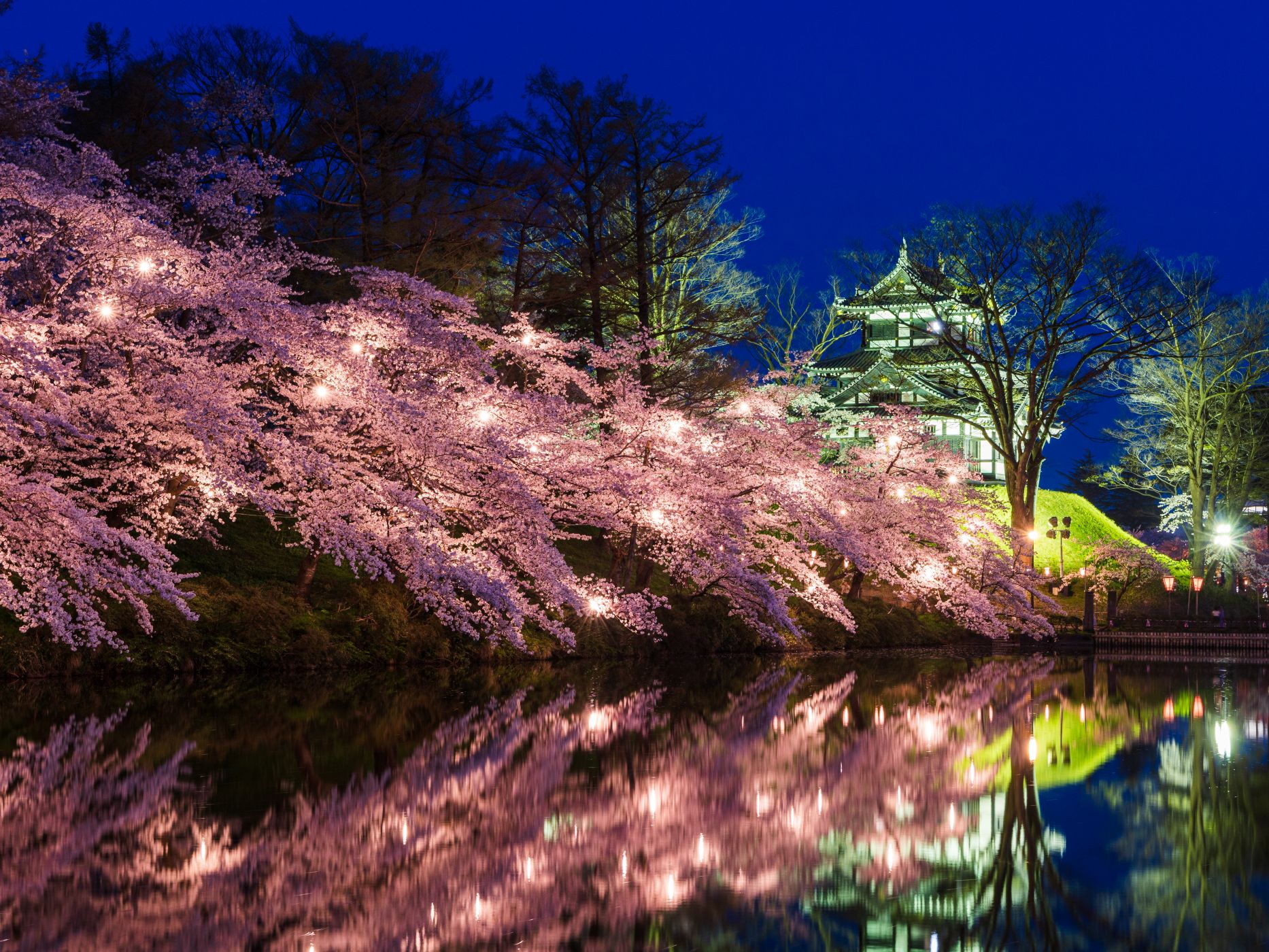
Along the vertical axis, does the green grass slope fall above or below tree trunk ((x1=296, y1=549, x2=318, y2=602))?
above

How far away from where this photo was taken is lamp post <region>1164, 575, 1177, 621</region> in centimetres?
4150

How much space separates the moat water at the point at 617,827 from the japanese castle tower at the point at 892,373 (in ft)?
118

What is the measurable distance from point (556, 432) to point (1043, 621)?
18.5m

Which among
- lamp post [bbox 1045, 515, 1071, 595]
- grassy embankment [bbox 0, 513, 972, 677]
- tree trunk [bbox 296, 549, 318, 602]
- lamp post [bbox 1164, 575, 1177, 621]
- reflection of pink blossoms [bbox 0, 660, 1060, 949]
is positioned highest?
lamp post [bbox 1045, 515, 1071, 595]

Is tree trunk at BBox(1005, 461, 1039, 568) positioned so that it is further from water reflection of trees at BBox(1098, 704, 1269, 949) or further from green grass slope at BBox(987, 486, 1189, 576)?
water reflection of trees at BBox(1098, 704, 1269, 949)

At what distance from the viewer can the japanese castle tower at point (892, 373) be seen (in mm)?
51219

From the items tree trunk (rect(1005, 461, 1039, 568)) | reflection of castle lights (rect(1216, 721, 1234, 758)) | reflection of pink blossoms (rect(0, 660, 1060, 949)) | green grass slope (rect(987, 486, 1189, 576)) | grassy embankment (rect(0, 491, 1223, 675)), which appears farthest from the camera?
green grass slope (rect(987, 486, 1189, 576))

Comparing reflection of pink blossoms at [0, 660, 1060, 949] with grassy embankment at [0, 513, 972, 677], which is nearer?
reflection of pink blossoms at [0, 660, 1060, 949]

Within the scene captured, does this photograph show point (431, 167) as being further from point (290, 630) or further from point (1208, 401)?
point (1208, 401)

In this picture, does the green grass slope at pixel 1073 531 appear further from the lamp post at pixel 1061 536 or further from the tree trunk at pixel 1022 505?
the tree trunk at pixel 1022 505

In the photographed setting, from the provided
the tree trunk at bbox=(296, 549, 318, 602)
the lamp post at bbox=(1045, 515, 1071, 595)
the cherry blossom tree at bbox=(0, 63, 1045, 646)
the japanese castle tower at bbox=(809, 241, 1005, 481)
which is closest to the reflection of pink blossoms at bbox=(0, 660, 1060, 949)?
the cherry blossom tree at bbox=(0, 63, 1045, 646)

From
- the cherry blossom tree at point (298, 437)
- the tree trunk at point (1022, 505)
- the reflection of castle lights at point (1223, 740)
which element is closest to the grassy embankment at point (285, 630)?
the cherry blossom tree at point (298, 437)

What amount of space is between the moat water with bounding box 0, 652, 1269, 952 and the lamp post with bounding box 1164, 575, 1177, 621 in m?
27.2

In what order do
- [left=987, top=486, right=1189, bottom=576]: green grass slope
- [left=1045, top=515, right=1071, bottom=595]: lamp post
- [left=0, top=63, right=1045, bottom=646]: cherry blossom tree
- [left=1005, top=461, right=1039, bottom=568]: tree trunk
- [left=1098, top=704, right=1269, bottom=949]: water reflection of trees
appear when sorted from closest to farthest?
[left=1098, top=704, right=1269, bottom=949]: water reflection of trees → [left=0, top=63, right=1045, bottom=646]: cherry blossom tree → [left=1005, top=461, right=1039, bottom=568]: tree trunk → [left=1045, top=515, right=1071, bottom=595]: lamp post → [left=987, top=486, right=1189, bottom=576]: green grass slope
